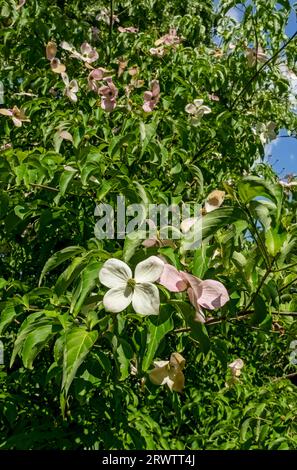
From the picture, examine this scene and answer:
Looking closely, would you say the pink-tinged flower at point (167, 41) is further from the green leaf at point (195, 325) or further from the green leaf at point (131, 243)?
the green leaf at point (195, 325)

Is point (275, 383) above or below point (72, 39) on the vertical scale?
below

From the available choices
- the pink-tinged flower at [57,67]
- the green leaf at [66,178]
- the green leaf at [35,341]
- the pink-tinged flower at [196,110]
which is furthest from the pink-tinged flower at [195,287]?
the pink-tinged flower at [57,67]

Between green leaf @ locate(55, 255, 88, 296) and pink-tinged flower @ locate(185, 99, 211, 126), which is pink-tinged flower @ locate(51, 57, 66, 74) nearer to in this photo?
pink-tinged flower @ locate(185, 99, 211, 126)

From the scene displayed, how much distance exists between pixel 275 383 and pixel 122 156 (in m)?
1.06

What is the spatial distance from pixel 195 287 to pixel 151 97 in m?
1.23

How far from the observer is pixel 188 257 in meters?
1.11

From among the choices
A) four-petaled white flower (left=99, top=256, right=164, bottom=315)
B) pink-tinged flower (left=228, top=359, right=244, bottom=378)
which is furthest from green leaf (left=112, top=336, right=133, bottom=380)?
pink-tinged flower (left=228, top=359, right=244, bottom=378)

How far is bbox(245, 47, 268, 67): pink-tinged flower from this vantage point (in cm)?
219

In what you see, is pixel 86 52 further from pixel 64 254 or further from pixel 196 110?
pixel 64 254

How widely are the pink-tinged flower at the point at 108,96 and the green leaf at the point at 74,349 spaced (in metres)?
1.20

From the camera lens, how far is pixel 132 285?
89 centimetres
